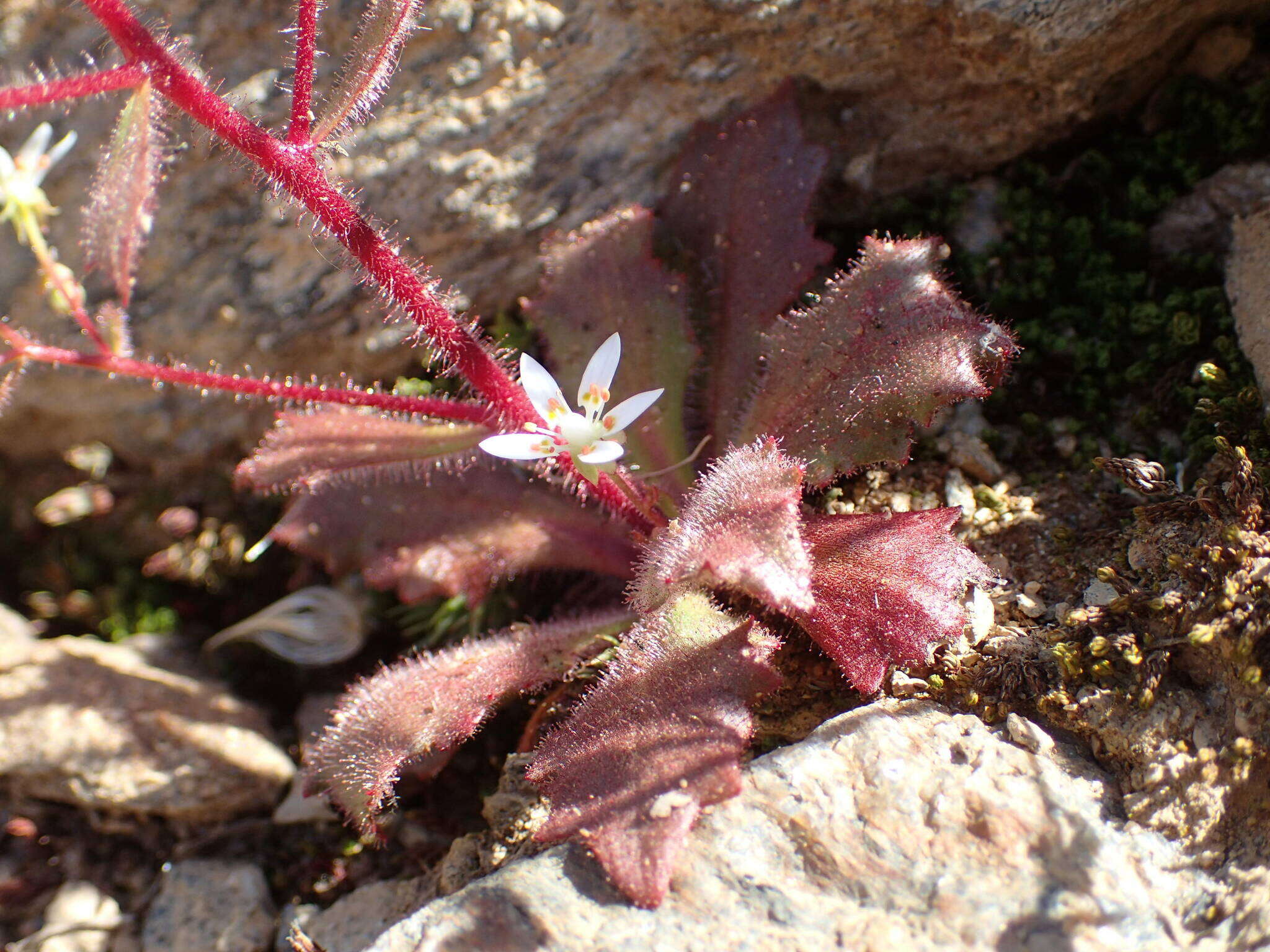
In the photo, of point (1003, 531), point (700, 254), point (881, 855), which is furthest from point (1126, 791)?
point (700, 254)

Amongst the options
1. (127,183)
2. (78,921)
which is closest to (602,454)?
(127,183)

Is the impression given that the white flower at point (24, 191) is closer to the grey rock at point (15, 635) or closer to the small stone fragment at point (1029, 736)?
the grey rock at point (15, 635)

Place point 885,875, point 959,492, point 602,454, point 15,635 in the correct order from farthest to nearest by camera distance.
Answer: point 15,635 < point 959,492 < point 602,454 < point 885,875

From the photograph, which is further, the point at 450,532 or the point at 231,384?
the point at 450,532

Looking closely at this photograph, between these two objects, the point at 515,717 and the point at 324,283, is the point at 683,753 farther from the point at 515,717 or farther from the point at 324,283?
the point at 324,283

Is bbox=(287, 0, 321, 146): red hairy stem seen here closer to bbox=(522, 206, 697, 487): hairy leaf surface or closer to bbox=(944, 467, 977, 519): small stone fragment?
bbox=(522, 206, 697, 487): hairy leaf surface

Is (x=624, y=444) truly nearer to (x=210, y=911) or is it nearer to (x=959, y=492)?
(x=959, y=492)

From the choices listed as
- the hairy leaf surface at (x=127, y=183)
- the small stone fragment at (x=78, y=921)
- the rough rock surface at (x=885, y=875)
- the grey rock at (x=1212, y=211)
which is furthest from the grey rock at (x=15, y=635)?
the grey rock at (x=1212, y=211)

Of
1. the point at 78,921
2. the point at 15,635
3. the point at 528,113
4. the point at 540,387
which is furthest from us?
the point at 15,635
